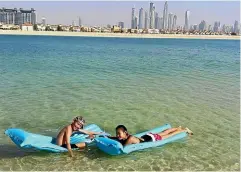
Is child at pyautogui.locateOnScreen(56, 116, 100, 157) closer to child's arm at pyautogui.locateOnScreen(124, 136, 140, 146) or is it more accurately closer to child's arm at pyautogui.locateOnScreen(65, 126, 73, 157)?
child's arm at pyautogui.locateOnScreen(65, 126, 73, 157)

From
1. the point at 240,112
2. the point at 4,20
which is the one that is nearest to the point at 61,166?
the point at 240,112

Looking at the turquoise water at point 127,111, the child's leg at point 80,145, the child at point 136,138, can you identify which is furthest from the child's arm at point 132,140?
the child's leg at point 80,145

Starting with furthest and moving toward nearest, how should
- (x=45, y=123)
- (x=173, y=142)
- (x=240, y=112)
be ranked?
(x=240, y=112) → (x=45, y=123) → (x=173, y=142)

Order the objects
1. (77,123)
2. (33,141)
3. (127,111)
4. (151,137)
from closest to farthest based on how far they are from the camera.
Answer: (33,141), (77,123), (151,137), (127,111)

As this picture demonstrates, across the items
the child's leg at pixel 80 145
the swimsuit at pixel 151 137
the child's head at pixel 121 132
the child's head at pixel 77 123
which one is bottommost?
the child's leg at pixel 80 145

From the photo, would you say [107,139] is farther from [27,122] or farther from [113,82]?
[113,82]

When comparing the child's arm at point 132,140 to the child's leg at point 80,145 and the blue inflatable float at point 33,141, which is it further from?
the blue inflatable float at point 33,141

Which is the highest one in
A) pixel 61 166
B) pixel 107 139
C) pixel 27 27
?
pixel 27 27

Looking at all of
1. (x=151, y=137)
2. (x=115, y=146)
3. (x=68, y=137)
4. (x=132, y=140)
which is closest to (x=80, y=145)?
(x=68, y=137)

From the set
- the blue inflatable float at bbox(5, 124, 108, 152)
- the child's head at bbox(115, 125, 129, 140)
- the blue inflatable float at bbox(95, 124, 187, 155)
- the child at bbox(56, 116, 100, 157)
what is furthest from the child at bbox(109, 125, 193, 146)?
the blue inflatable float at bbox(5, 124, 108, 152)

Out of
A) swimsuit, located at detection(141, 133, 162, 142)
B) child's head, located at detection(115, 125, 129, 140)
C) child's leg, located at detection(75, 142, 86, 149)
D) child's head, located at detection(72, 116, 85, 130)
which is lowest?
child's leg, located at detection(75, 142, 86, 149)

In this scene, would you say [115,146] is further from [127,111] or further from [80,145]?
[127,111]

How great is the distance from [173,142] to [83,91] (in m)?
6.23

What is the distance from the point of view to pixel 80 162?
22.6ft
